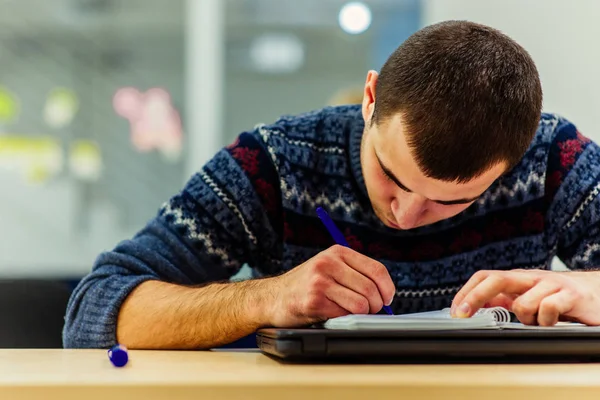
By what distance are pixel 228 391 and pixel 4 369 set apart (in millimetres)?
258

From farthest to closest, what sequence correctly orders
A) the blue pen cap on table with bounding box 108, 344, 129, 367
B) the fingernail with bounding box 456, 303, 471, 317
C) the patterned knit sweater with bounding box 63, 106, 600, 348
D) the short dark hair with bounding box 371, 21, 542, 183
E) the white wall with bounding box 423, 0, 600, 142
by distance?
the white wall with bounding box 423, 0, 600, 142 → the patterned knit sweater with bounding box 63, 106, 600, 348 → the short dark hair with bounding box 371, 21, 542, 183 → the fingernail with bounding box 456, 303, 471, 317 → the blue pen cap on table with bounding box 108, 344, 129, 367

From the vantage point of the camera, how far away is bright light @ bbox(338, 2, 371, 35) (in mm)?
4555

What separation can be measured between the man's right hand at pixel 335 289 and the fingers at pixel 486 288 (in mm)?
96

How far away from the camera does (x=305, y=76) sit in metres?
4.51

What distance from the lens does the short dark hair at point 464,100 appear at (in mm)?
1146

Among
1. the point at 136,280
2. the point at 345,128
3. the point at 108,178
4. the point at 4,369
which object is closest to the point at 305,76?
the point at 108,178

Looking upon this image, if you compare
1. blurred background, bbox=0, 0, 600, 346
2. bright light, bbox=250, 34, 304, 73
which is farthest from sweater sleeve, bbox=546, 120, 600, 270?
bright light, bbox=250, 34, 304, 73

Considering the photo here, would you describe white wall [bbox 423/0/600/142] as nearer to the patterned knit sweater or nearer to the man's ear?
the patterned knit sweater

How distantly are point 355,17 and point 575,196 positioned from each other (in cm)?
326

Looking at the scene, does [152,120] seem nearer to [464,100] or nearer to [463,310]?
[464,100]

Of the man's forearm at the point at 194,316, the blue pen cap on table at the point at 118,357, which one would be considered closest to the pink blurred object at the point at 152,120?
the man's forearm at the point at 194,316

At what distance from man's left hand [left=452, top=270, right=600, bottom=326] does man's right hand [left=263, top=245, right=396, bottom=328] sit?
0.36 feet

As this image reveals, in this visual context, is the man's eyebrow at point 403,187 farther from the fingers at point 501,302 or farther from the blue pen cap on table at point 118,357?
the blue pen cap on table at point 118,357

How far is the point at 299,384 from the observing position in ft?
2.31
